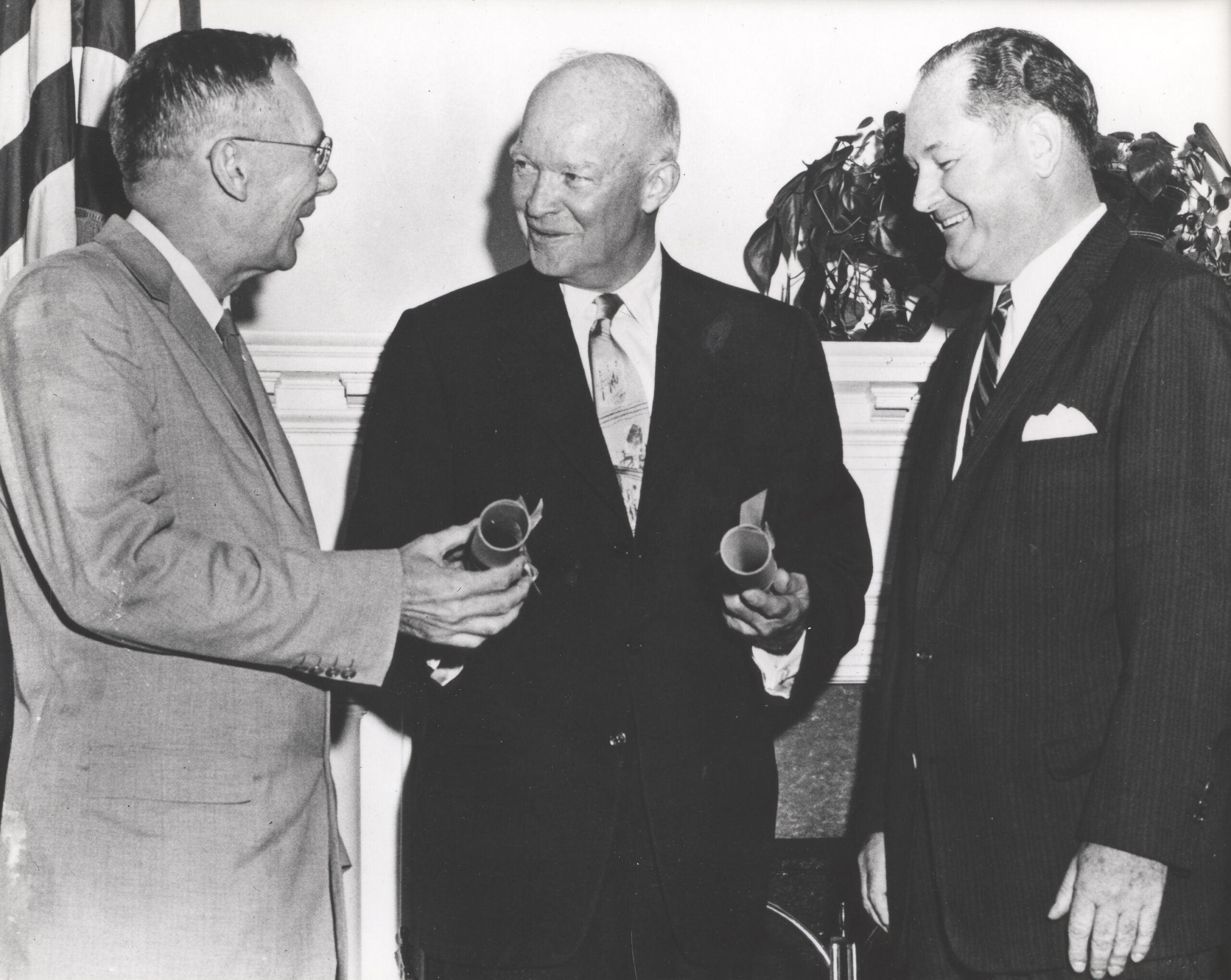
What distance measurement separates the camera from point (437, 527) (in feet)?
7.32

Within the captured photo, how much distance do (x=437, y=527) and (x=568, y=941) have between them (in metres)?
0.76

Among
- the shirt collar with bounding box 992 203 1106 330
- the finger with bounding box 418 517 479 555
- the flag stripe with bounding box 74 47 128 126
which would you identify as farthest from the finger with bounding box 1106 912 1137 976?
the flag stripe with bounding box 74 47 128 126

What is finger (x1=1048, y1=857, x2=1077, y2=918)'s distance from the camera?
1736 millimetres

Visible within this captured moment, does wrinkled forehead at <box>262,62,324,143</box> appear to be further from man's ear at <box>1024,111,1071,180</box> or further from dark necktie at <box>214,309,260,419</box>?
man's ear at <box>1024,111,1071,180</box>

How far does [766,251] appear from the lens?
2871mm

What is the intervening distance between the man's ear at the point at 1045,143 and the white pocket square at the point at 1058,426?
1.43ft

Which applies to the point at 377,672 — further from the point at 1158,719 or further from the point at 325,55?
the point at 325,55

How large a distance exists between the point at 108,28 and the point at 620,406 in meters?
1.34

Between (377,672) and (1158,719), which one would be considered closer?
(1158,719)

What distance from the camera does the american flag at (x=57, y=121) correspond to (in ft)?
8.11

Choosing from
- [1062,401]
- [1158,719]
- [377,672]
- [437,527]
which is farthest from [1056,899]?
[437,527]

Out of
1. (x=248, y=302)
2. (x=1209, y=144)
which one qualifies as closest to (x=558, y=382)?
(x=248, y=302)

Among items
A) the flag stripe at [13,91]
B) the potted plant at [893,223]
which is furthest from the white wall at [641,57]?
the flag stripe at [13,91]

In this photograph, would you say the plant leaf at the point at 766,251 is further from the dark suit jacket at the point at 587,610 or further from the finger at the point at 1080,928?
the finger at the point at 1080,928
